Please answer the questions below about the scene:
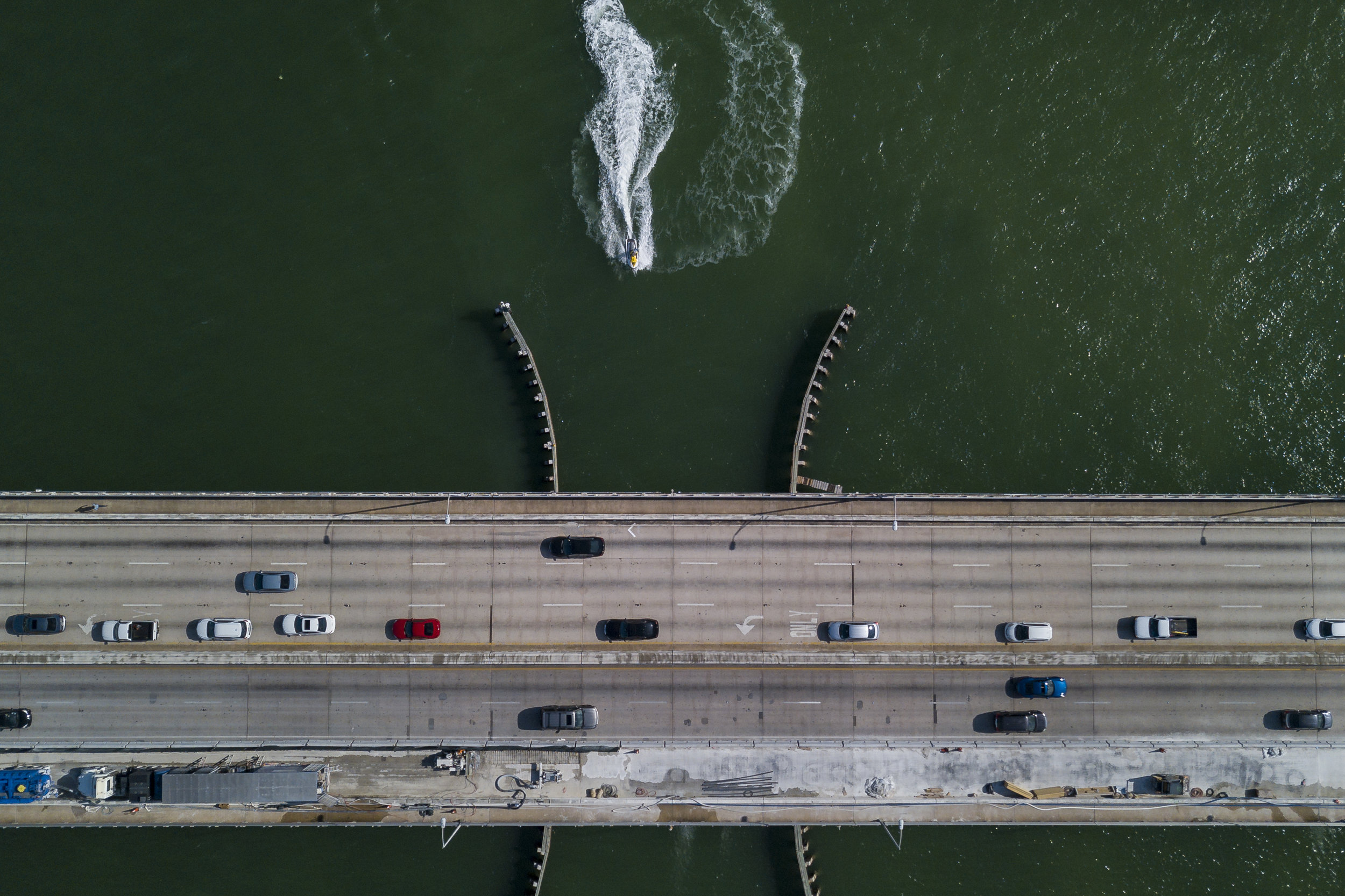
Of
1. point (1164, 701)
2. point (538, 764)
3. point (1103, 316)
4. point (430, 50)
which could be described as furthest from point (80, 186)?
point (1164, 701)

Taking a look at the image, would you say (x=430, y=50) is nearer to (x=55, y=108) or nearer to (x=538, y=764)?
(x=55, y=108)

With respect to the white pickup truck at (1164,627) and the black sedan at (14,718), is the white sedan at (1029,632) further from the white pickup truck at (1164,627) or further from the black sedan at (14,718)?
the black sedan at (14,718)

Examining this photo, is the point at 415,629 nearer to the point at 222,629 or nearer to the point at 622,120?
the point at 222,629

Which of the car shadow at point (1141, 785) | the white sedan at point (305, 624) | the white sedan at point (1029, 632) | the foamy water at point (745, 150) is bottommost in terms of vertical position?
the car shadow at point (1141, 785)

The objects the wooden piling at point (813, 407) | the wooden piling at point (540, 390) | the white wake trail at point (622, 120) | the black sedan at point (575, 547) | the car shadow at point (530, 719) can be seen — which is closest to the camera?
the black sedan at point (575, 547)

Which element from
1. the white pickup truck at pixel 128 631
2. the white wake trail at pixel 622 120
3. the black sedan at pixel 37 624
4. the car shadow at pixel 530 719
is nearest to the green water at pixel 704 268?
the white wake trail at pixel 622 120

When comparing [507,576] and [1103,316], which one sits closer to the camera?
[507,576]

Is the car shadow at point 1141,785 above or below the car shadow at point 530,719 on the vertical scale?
below
